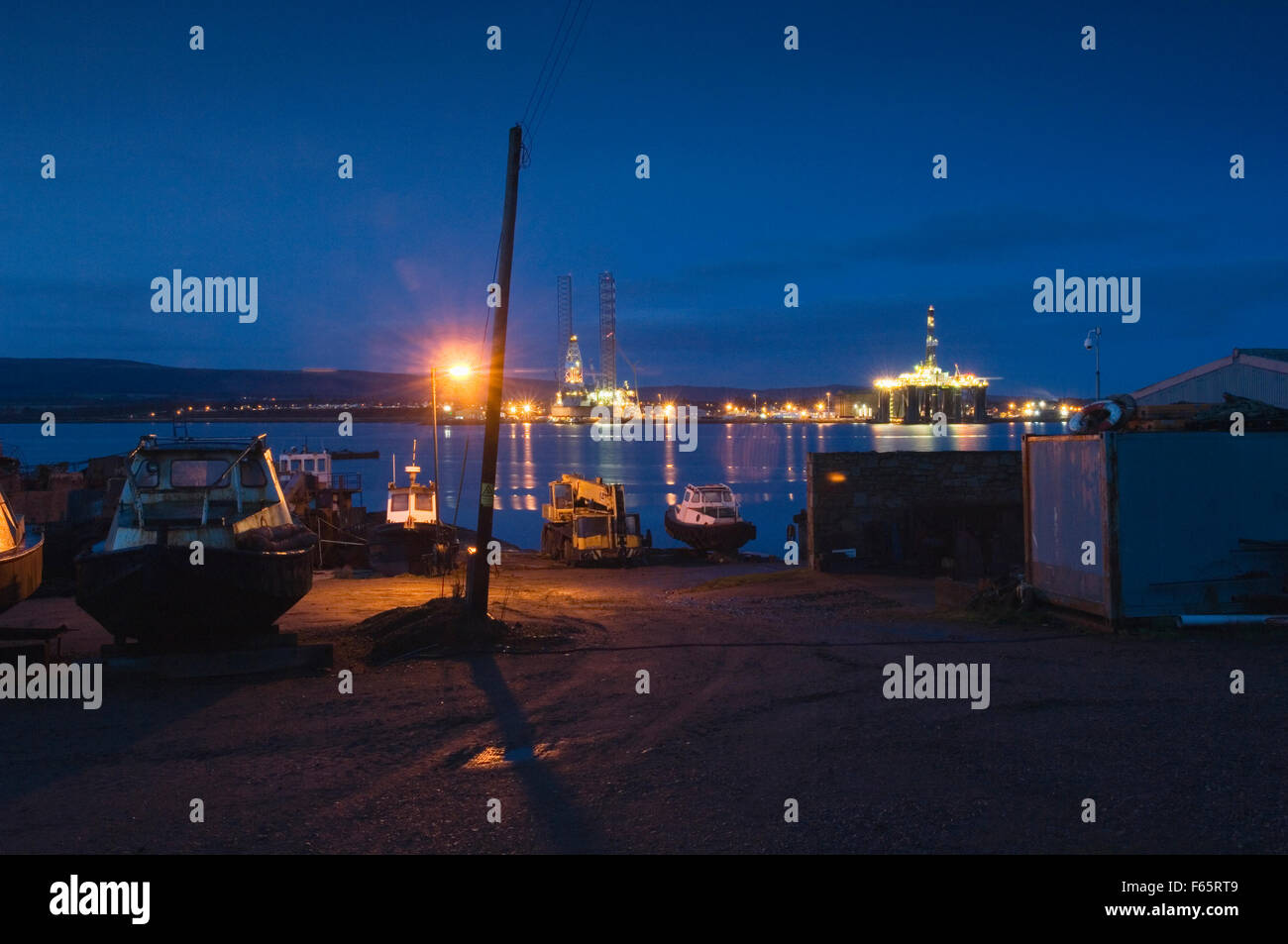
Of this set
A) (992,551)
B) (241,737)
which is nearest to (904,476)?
(992,551)

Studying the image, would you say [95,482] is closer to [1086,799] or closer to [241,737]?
[241,737]

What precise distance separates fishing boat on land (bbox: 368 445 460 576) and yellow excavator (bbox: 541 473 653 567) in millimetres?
3522

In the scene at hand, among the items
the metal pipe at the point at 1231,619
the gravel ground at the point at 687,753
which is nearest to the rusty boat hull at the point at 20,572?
the gravel ground at the point at 687,753

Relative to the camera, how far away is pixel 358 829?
610 centimetres

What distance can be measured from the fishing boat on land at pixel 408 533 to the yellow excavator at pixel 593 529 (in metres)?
3.52

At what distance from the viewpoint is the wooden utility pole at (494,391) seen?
12.8 m

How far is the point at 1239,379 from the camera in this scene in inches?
1037

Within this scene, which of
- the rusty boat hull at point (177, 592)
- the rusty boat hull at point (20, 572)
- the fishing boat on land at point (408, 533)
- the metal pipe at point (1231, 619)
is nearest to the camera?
the rusty boat hull at point (177, 592)

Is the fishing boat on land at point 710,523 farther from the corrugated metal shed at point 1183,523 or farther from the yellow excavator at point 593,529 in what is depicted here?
the corrugated metal shed at point 1183,523

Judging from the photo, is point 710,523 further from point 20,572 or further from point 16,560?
point 16,560

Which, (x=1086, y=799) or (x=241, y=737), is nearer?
(x=1086, y=799)

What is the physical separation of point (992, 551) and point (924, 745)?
12727mm

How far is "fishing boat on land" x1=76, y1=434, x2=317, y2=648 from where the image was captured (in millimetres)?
10484

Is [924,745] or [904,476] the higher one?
[904,476]
